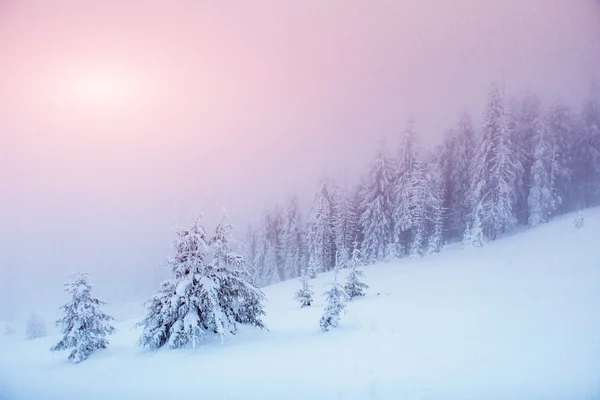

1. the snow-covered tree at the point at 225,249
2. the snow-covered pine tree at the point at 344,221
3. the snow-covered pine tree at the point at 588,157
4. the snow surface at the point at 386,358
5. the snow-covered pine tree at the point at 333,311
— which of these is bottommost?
the snow surface at the point at 386,358

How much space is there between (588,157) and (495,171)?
9.49 metres

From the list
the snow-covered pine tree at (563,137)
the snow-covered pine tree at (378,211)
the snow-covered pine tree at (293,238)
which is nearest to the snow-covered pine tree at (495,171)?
the snow-covered pine tree at (563,137)

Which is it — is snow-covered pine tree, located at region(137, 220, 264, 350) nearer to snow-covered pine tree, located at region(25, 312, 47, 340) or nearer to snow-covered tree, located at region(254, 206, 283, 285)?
snow-covered tree, located at region(254, 206, 283, 285)

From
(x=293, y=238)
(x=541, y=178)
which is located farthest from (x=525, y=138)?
(x=293, y=238)

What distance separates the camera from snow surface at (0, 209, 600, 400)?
536 centimetres

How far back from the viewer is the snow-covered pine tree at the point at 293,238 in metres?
37.0

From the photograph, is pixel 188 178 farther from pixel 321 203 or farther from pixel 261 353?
pixel 261 353

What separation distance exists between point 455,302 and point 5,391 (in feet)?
55.5

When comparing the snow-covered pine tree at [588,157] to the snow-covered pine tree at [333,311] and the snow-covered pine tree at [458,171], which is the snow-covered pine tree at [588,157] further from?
the snow-covered pine tree at [333,311]

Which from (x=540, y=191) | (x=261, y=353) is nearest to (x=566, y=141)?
(x=540, y=191)

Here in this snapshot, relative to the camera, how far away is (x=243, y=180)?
114 feet

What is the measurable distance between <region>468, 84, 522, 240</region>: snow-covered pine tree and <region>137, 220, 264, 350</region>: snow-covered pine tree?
24.3 m

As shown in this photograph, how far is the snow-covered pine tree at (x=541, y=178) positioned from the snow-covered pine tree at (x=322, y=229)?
2104 centimetres

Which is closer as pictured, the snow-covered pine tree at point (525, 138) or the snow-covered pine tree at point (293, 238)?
the snow-covered pine tree at point (525, 138)
